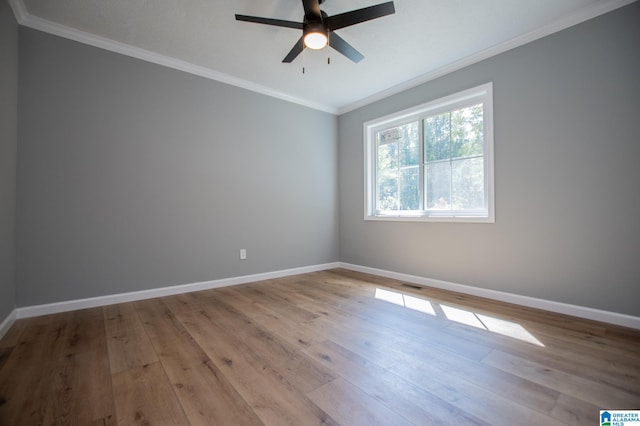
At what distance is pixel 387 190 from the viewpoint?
13.5ft

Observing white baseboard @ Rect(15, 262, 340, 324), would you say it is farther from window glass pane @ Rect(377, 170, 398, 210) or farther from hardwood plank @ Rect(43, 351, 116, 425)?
window glass pane @ Rect(377, 170, 398, 210)

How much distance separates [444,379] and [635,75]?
2726 mm

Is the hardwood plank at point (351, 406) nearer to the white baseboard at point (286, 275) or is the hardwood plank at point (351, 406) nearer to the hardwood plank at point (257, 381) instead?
the hardwood plank at point (257, 381)

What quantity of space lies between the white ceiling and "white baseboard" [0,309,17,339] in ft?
8.05

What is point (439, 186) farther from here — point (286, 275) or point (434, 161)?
point (286, 275)

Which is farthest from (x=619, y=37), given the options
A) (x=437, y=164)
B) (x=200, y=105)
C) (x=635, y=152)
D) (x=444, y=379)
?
(x=200, y=105)

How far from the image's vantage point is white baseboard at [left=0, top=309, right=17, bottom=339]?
2012 millimetres

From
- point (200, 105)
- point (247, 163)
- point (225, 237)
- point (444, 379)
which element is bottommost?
point (444, 379)

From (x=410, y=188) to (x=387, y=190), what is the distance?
0.41m

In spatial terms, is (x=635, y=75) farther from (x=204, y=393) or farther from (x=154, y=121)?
(x=154, y=121)

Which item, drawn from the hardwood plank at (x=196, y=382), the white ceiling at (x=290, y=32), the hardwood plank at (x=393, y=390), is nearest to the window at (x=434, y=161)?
the white ceiling at (x=290, y=32)

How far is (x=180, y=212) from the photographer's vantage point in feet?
10.3

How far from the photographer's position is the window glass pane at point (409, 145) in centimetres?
370

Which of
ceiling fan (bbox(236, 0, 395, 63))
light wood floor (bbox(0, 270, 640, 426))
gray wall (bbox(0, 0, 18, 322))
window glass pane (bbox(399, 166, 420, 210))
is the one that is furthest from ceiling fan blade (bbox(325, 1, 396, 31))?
gray wall (bbox(0, 0, 18, 322))
